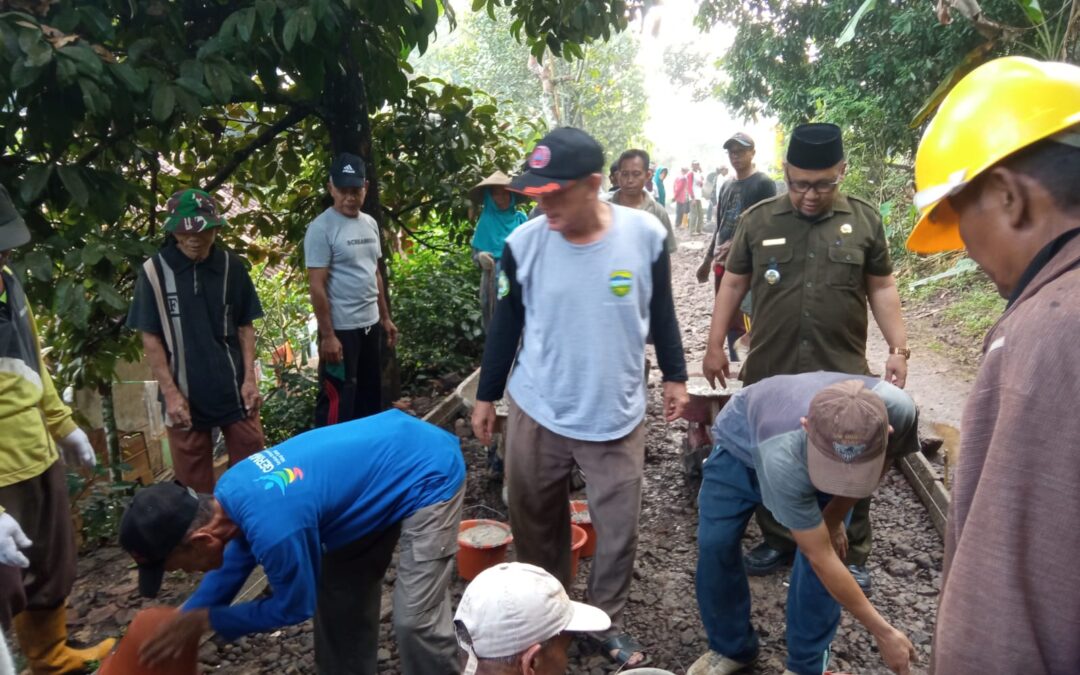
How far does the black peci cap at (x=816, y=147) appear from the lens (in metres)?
3.48

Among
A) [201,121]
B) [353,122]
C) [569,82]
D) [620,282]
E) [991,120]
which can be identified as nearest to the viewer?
[991,120]

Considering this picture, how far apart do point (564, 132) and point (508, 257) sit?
1.78ft

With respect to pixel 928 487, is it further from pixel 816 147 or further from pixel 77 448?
pixel 77 448

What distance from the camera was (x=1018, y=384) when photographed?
43.0 inches

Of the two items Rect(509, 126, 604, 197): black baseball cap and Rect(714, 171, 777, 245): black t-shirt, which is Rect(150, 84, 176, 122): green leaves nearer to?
Rect(509, 126, 604, 197): black baseball cap

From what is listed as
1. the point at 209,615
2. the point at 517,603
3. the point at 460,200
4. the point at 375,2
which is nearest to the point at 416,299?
the point at 460,200

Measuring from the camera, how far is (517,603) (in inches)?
70.6

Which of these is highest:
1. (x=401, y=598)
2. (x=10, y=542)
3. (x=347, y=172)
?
(x=347, y=172)

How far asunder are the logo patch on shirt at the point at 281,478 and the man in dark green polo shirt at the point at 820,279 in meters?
2.29

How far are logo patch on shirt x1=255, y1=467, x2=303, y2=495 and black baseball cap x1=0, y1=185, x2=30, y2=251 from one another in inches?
52.0

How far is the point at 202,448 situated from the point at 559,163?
241 cm

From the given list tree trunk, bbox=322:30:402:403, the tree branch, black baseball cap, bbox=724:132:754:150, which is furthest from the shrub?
black baseball cap, bbox=724:132:754:150

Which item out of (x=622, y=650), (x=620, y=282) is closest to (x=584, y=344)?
(x=620, y=282)

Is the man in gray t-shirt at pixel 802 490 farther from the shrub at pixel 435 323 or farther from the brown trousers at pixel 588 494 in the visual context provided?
the shrub at pixel 435 323
